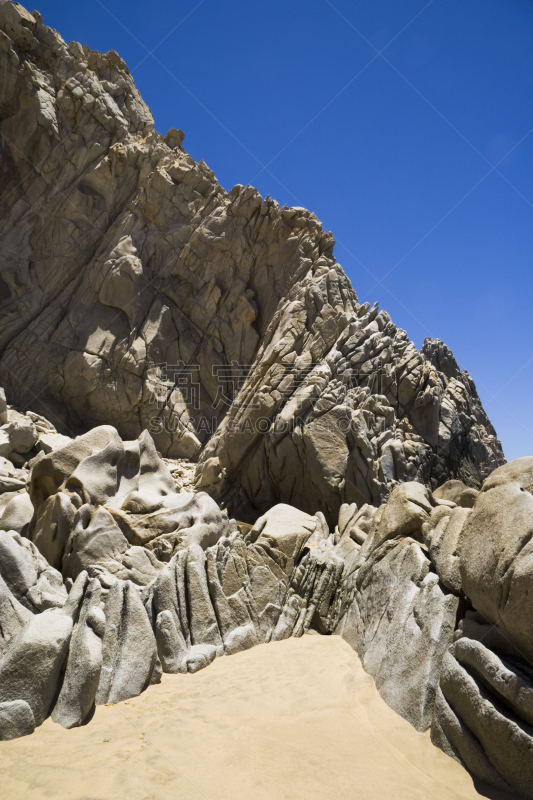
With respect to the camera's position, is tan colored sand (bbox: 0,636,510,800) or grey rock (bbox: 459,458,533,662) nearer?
tan colored sand (bbox: 0,636,510,800)

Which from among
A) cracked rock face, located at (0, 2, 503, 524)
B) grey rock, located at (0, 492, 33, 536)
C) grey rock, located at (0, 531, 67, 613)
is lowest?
grey rock, located at (0, 492, 33, 536)

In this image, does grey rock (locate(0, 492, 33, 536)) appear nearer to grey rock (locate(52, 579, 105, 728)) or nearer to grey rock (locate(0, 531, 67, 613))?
grey rock (locate(0, 531, 67, 613))

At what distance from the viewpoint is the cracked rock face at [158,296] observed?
21.6 m

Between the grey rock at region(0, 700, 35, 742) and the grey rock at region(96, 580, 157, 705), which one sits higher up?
the grey rock at region(96, 580, 157, 705)

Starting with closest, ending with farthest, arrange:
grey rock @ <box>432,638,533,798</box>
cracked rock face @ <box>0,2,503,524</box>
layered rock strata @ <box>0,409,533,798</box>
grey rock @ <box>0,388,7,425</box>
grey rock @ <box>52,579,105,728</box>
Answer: grey rock @ <box>432,638,533,798</box>, layered rock strata @ <box>0,409,533,798</box>, grey rock @ <box>52,579,105,728</box>, grey rock @ <box>0,388,7,425</box>, cracked rock face @ <box>0,2,503,524</box>

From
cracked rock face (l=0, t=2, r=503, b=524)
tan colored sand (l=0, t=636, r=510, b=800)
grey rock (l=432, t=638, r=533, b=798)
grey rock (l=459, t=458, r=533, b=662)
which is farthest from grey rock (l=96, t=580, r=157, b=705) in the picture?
cracked rock face (l=0, t=2, r=503, b=524)

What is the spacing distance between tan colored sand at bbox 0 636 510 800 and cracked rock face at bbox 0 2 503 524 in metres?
14.0

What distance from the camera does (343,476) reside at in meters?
18.8

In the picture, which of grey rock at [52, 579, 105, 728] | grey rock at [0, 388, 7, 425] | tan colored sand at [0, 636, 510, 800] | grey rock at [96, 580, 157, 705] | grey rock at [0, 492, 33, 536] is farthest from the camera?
grey rock at [0, 388, 7, 425]

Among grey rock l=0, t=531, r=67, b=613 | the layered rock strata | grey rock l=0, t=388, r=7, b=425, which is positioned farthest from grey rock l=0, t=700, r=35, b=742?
grey rock l=0, t=388, r=7, b=425

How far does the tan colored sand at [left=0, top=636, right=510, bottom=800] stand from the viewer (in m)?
4.83

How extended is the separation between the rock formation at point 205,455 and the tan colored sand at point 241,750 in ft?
1.18

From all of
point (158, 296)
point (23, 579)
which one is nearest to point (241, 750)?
point (23, 579)

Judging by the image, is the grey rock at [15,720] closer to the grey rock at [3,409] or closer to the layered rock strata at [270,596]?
the layered rock strata at [270,596]
